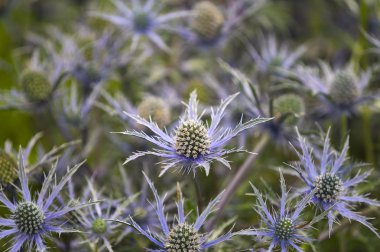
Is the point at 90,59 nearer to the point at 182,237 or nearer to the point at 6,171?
the point at 6,171

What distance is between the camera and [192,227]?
1.04m

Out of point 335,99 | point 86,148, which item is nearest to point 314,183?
point 335,99

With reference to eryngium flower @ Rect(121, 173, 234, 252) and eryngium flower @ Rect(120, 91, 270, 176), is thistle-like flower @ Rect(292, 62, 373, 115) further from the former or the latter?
eryngium flower @ Rect(121, 173, 234, 252)

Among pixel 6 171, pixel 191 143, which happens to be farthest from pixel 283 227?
pixel 6 171

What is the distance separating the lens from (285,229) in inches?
40.1

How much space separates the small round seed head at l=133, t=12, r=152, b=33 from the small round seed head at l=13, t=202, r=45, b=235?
0.85 metres

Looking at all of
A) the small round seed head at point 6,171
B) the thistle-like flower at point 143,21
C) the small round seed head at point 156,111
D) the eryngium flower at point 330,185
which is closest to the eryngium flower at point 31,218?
the small round seed head at point 6,171

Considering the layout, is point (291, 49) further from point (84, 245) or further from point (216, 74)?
point (84, 245)

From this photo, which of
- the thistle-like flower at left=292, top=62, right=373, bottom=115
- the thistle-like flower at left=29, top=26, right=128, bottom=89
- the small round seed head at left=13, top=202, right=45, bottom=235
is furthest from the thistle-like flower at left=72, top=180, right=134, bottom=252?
the thistle-like flower at left=292, top=62, right=373, bottom=115

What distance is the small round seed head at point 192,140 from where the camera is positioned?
107 cm

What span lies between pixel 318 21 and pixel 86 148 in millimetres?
1209

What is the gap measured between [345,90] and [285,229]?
1.91ft

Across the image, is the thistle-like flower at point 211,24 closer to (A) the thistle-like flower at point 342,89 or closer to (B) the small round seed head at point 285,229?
(A) the thistle-like flower at point 342,89

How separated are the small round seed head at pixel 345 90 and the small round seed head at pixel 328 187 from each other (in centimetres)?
39
